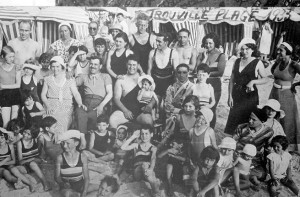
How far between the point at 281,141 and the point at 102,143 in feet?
4.24

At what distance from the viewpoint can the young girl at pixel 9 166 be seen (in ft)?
7.74

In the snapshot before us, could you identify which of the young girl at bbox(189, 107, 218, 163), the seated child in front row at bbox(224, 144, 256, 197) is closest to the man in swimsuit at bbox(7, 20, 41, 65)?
the young girl at bbox(189, 107, 218, 163)

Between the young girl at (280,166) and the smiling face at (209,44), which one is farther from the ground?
the smiling face at (209,44)

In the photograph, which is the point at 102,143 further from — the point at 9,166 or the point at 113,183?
the point at 9,166

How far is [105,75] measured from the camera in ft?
7.72

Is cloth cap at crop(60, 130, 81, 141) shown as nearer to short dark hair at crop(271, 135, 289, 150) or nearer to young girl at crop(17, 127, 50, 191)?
young girl at crop(17, 127, 50, 191)

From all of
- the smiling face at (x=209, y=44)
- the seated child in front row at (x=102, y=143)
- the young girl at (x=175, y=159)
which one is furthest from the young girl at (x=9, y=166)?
the smiling face at (x=209, y=44)

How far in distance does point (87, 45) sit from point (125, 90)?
0.43 metres

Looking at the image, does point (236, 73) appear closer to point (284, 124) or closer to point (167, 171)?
point (284, 124)

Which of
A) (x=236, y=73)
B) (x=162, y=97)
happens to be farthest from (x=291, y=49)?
(x=162, y=97)

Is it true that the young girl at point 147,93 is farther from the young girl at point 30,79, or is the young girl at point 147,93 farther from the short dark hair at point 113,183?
the young girl at point 30,79

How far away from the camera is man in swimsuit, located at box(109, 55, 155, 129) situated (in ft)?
7.66

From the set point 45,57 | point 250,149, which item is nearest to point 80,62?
point 45,57

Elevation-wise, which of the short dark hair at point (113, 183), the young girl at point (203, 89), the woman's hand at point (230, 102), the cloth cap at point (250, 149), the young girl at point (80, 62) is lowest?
the short dark hair at point (113, 183)
